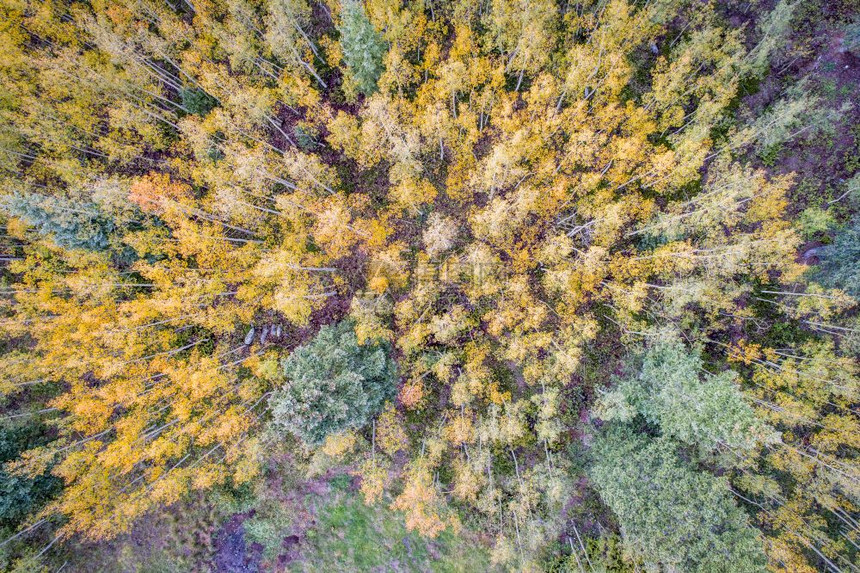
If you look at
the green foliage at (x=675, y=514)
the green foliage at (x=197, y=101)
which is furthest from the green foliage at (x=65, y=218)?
the green foliage at (x=675, y=514)

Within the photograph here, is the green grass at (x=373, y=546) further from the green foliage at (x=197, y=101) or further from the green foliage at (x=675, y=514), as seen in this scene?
the green foliage at (x=197, y=101)

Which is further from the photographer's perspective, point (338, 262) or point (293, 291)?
point (338, 262)

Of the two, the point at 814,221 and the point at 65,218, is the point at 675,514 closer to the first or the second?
the point at 814,221

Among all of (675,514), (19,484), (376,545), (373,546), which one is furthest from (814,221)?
(19,484)

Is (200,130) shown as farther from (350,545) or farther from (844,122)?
(844,122)

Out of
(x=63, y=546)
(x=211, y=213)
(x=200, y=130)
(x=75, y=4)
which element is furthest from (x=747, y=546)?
(x=75, y=4)

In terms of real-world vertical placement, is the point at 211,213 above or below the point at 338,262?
above
